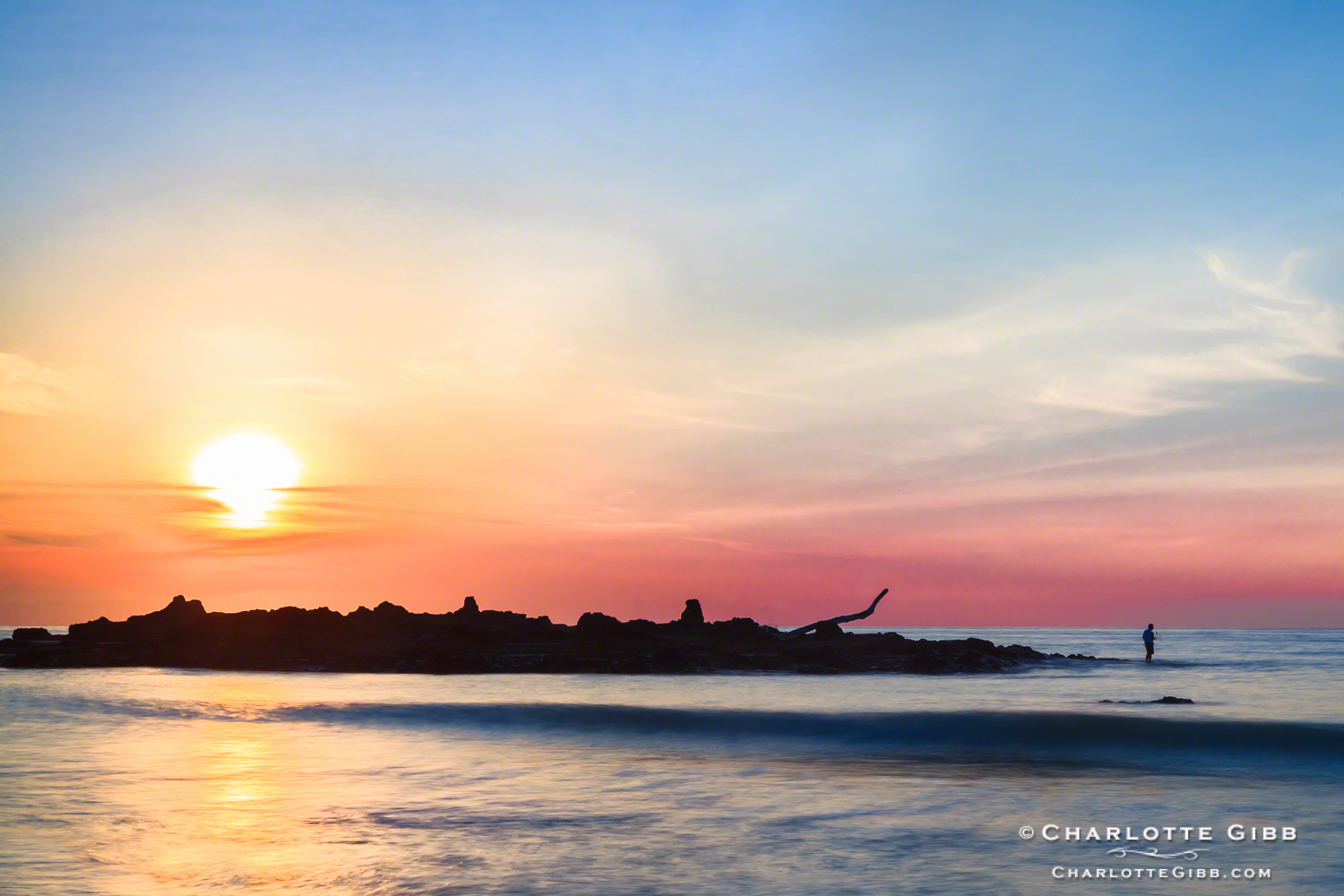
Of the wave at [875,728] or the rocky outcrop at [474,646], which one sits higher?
the rocky outcrop at [474,646]

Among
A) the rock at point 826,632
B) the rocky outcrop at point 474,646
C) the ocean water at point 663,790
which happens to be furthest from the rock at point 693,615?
the ocean water at point 663,790

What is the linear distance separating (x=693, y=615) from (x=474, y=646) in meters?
10.7

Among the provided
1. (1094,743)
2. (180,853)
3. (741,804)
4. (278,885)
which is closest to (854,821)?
(741,804)

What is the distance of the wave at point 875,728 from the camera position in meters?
21.3

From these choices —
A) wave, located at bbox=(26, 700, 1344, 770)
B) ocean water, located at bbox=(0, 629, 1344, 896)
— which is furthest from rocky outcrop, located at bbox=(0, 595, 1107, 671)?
wave, located at bbox=(26, 700, 1344, 770)

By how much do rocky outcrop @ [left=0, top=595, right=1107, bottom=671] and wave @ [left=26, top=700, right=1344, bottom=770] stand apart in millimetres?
13031

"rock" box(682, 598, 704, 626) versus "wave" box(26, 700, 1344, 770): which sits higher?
"rock" box(682, 598, 704, 626)

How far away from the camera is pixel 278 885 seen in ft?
33.8

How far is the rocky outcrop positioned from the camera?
136 feet

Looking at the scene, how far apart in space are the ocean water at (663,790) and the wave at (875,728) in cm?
11

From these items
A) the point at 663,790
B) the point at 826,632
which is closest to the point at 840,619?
the point at 826,632

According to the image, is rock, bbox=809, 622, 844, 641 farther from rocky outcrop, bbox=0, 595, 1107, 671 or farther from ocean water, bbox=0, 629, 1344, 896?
ocean water, bbox=0, 629, 1344, 896

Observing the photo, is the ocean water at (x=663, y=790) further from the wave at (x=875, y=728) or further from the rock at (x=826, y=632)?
the rock at (x=826, y=632)

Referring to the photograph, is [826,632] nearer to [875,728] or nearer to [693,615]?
[693,615]
